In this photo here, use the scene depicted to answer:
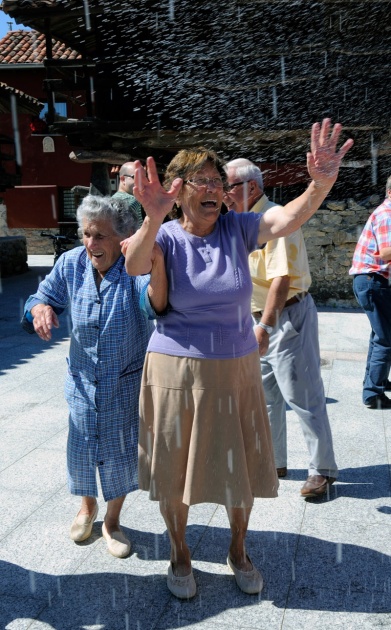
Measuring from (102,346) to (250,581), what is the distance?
118cm

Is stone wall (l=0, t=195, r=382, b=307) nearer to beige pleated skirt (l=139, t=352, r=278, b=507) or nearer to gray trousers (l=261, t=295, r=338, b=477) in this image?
gray trousers (l=261, t=295, r=338, b=477)

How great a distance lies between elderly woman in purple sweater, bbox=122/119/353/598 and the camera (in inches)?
104

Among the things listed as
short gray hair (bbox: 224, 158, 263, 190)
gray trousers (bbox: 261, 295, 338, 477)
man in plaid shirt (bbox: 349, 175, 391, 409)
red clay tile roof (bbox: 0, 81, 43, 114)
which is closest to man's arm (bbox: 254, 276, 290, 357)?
gray trousers (bbox: 261, 295, 338, 477)

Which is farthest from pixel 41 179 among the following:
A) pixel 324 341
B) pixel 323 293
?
pixel 324 341

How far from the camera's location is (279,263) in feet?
11.6

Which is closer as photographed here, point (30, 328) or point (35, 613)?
point (35, 613)

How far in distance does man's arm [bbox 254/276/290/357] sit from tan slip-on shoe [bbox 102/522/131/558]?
3.72 feet

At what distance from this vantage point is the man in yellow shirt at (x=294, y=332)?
361cm

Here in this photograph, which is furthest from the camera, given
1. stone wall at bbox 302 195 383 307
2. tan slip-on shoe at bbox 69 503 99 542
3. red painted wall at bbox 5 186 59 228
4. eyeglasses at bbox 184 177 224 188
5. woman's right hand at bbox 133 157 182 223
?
red painted wall at bbox 5 186 59 228

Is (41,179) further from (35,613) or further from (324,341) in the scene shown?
(35,613)

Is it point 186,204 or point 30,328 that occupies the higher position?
point 186,204

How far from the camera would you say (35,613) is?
264cm

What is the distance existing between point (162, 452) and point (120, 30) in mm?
11418

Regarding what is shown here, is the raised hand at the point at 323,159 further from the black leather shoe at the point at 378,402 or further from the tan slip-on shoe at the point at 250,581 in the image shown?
the black leather shoe at the point at 378,402
